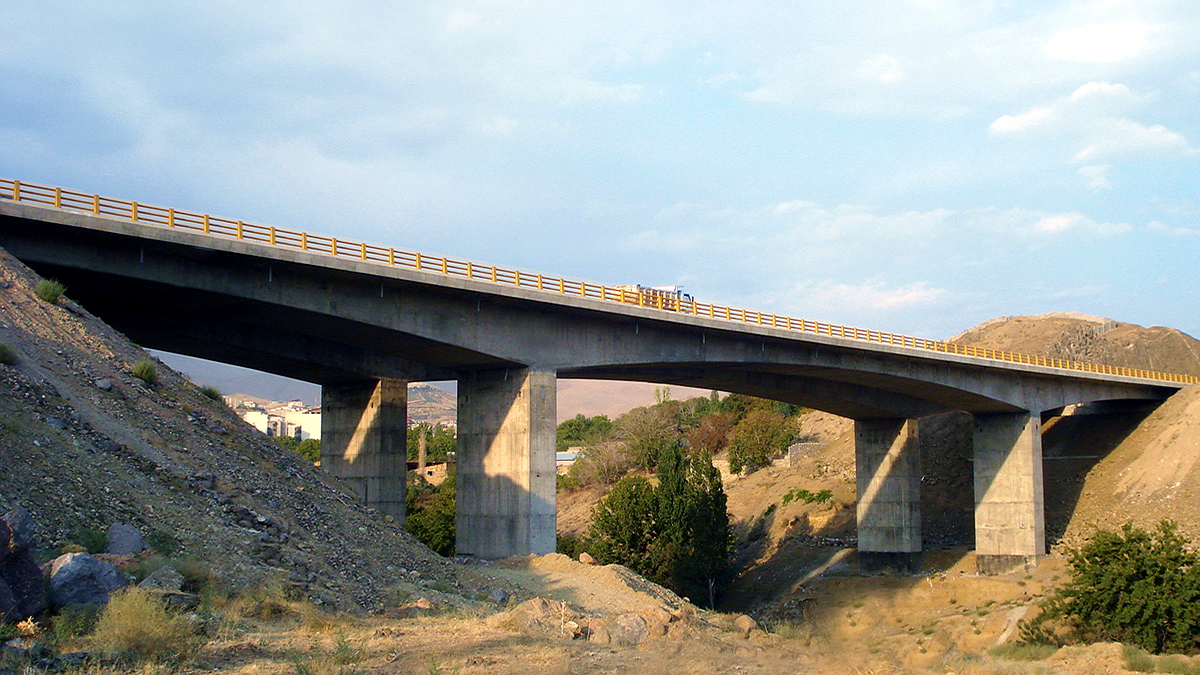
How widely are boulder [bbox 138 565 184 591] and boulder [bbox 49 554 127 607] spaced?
1.77ft

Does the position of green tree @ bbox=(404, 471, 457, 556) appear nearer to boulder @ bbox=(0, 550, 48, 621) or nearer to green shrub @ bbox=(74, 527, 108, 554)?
green shrub @ bbox=(74, 527, 108, 554)

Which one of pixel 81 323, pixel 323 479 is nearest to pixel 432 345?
pixel 323 479

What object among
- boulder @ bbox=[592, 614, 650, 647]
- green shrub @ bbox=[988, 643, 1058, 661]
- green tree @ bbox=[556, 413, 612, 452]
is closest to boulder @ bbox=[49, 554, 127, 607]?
boulder @ bbox=[592, 614, 650, 647]

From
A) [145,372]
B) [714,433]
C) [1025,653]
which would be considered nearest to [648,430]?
[714,433]

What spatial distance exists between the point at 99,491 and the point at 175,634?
6.50 metres

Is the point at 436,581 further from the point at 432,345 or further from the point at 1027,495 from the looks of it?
the point at 1027,495

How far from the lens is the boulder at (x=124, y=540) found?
16.8m

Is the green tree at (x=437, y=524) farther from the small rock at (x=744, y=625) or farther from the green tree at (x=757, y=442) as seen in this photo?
the green tree at (x=757, y=442)

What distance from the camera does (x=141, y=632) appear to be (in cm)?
1294

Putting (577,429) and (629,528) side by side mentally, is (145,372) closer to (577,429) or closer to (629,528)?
(629,528)

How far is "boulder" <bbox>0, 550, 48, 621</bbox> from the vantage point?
43.5 ft

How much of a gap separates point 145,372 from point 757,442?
7569cm

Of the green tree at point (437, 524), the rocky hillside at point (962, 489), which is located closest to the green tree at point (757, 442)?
the rocky hillside at point (962, 489)

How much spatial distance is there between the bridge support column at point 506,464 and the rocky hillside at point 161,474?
37.4 feet
